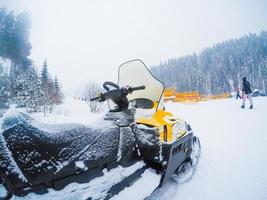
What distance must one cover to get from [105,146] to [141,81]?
4.41ft

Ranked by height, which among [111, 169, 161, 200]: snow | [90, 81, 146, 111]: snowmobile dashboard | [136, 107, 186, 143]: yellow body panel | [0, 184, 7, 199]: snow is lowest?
[111, 169, 161, 200]: snow

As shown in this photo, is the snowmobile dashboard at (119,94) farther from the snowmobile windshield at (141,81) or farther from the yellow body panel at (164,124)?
the snowmobile windshield at (141,81)

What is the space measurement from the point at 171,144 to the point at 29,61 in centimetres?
2568

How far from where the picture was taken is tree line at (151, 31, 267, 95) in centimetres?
5275

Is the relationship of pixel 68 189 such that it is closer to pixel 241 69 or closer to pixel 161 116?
pixel 161 116

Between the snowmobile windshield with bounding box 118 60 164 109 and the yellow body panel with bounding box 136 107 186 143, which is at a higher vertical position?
the snowmobile windshield with bounding box 118 60 164 109

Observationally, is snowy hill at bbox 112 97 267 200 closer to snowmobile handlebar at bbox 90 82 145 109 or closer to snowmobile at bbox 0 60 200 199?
snowmobile at bbox 0 60 200 199

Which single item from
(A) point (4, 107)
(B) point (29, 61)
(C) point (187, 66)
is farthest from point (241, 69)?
(A) point (4, 107)

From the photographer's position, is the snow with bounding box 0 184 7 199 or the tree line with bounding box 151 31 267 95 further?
the tree line with bounding box 151 31 267 95

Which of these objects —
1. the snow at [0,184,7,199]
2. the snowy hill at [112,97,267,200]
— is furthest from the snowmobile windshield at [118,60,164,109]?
the snow at [0,184,7,199]

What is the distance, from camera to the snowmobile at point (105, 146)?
1121 millimetres

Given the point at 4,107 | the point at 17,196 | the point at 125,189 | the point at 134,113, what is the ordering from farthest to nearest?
the point at 4,107, the point at 134,113, the point at 125,189, the point at 17,196

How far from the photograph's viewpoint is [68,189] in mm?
1362

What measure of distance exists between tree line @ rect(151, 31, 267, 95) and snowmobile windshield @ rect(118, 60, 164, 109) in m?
55.5
